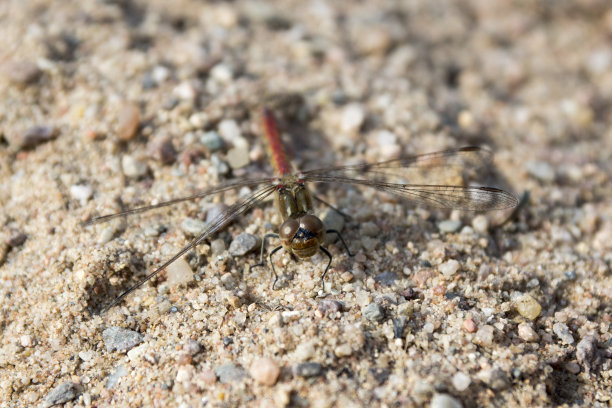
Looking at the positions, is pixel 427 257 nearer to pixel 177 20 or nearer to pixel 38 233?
pixel 38 233

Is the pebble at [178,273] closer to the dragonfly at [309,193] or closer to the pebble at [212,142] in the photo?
the dragonfly at [309,193]

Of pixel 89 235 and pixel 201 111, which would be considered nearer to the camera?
pixel 89 235

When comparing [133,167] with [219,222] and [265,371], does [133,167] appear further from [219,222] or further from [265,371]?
[265,371]

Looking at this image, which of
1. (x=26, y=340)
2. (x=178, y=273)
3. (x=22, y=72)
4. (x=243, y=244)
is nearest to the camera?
(x=26, y=340)

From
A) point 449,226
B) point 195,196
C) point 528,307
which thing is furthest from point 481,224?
point 195,196

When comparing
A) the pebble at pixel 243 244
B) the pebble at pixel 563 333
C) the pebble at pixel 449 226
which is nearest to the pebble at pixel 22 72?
the pebble at pixel 243 244

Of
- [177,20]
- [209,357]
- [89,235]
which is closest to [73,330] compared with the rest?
[89,235]

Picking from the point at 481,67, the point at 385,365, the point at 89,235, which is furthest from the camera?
the point at 481,67
